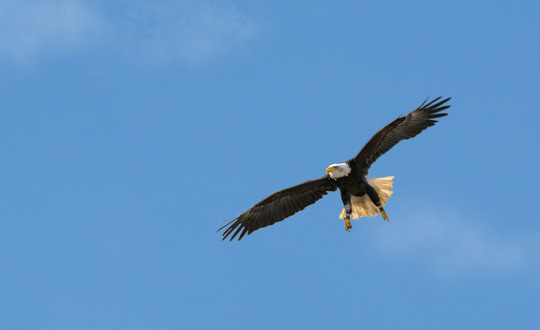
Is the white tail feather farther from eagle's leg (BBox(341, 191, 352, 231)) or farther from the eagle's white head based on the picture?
the eagle's white head

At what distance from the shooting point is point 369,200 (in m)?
20.2

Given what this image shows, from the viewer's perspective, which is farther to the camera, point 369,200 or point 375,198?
point 369,200

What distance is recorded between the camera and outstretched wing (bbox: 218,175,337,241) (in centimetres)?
2033

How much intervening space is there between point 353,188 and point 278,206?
1.71 metres

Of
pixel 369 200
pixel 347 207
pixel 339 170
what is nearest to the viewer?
pixel 339 170

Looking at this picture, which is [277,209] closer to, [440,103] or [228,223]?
[228,223]

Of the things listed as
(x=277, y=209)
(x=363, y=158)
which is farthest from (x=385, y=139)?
(x=277, y=209)

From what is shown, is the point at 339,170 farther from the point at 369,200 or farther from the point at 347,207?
the point at 369,200

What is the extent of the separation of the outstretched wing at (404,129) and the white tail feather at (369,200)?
0.51 m

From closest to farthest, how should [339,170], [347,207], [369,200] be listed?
[339,170] < [347,207] < [369,200]

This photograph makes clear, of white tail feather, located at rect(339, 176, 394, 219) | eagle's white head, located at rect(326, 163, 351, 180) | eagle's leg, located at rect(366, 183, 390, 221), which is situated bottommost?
eagle's leg, located at rect(366, 183, 390, 221)

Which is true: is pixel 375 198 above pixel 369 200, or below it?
below

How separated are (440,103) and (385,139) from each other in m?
1.28

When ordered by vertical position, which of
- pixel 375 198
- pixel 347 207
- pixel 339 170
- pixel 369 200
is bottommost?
pixel 375 198
